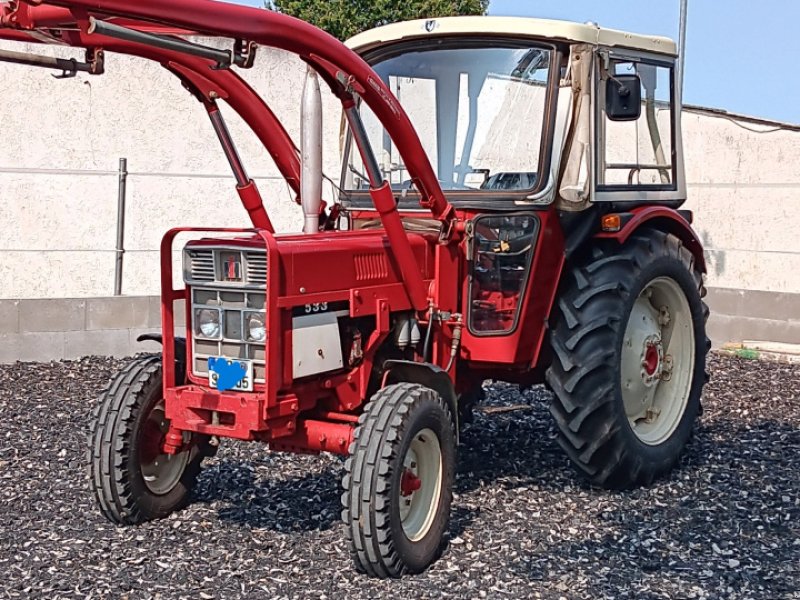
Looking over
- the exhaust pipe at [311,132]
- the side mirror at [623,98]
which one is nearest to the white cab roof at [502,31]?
the side mirror at [623,98]

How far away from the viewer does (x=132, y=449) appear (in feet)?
16.0

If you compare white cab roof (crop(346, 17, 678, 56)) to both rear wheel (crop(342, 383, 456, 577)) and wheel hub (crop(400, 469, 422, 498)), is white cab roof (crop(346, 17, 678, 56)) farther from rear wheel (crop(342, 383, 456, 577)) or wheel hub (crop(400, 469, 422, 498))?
wheel hub (crop(400, 469, 422, 498))

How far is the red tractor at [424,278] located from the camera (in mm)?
4410

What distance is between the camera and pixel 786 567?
455 centimetres

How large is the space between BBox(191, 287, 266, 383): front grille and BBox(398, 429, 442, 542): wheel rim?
Answer: 0.71 metres

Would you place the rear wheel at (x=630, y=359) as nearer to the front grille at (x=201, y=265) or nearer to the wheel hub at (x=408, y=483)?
the wheel hub at (x=408, y=483)

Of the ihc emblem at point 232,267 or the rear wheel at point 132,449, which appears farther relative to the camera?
the rear wheel at point 132,449

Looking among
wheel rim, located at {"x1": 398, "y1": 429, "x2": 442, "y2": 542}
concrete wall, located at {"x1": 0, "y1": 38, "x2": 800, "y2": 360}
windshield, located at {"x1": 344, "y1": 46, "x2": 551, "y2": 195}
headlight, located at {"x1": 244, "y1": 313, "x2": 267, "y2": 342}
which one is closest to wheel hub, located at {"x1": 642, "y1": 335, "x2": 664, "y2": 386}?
windshield, located at {"x1": 344, "y1": 46, "x2": 551, "y2": 195}

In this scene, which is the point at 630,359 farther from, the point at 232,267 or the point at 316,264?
the point at 232,267

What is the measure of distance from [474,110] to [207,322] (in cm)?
175

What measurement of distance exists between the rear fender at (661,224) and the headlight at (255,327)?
1.86m

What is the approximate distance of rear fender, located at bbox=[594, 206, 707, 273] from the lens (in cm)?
543

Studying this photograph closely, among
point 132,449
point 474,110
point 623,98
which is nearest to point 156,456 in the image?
point 132,449

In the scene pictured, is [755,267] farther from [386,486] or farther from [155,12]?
[155,12]
